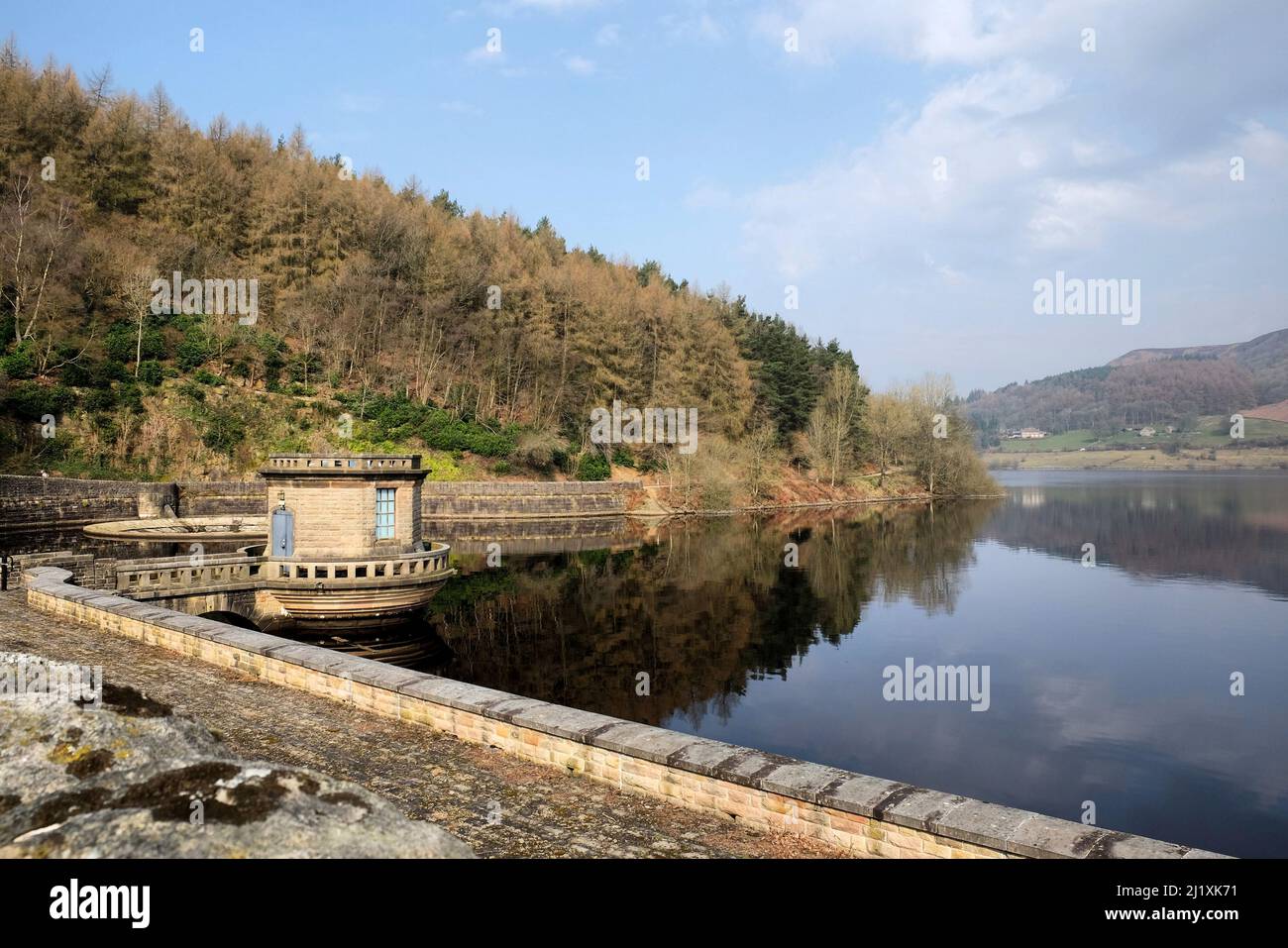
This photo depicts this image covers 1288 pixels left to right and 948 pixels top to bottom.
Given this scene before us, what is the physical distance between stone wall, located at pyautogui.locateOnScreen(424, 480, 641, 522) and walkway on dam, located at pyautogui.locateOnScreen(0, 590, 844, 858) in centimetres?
4408

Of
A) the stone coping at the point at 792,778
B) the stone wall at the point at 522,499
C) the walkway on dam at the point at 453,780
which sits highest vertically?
the stone wall at the point at 522,499

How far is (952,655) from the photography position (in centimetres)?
2394

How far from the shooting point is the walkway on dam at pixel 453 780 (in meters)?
7.43

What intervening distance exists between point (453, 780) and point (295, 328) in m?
67.8

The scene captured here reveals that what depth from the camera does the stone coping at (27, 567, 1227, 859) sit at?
6359 mm

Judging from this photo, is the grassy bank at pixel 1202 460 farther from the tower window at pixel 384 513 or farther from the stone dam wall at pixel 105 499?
the tower window at pixel 384 513

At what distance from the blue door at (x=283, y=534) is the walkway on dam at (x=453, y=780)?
35.6ft

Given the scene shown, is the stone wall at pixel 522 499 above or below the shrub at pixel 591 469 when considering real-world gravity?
below

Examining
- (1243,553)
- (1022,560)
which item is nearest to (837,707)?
(1022,560)

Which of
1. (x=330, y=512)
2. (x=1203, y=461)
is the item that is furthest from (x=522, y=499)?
(x=1203, y=461)

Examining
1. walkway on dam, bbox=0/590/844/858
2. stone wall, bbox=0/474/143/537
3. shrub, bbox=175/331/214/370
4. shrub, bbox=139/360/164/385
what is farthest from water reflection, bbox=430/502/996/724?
shrub, bbox=175/331/214/370

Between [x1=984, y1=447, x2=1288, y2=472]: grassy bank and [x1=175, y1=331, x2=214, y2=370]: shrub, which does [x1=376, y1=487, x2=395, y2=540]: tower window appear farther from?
[x1=984, y1=447, x2=1288, y2=472]: grassy bank

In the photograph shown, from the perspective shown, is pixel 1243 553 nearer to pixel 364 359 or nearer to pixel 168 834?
pixel 168 834

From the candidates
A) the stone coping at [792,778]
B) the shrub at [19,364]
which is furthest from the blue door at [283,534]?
the shrub at [19,364]
